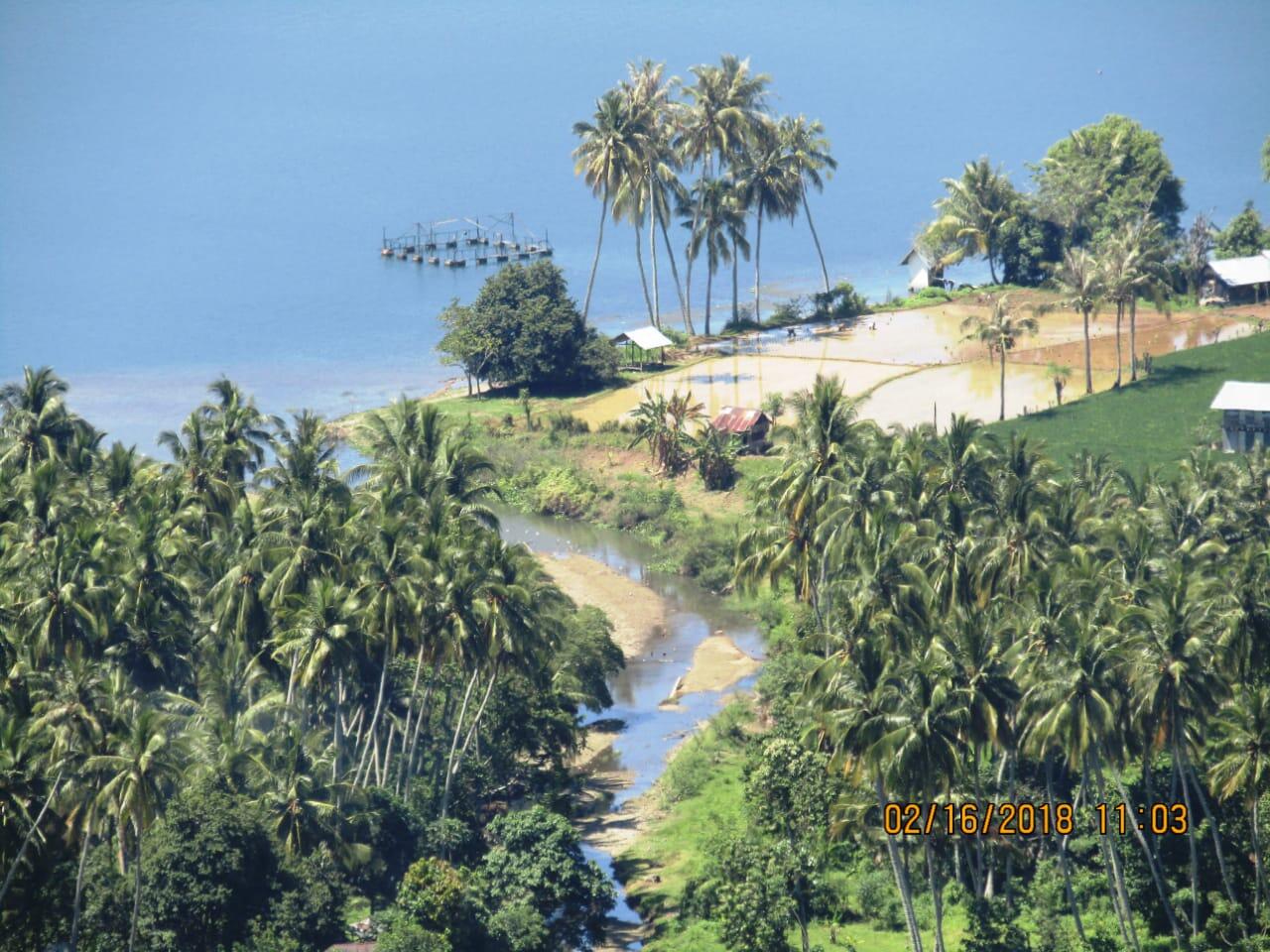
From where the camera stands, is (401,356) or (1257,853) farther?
(401,356)

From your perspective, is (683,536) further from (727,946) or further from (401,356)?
(401,356)

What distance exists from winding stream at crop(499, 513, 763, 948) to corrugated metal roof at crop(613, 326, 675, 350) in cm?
2519

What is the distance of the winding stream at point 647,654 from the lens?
242 feet

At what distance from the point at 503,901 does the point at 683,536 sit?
1784 inches

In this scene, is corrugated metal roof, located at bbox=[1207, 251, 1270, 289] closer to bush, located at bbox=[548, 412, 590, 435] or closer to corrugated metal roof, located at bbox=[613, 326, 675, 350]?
corrugated metal roof, located at bbox=[613, 326, 675, 350]

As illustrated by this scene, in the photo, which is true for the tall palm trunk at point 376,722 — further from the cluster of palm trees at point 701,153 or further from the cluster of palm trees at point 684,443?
the cluster of palm trees at point 701,153

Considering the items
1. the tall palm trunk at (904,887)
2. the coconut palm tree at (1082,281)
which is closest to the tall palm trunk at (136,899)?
the tall palm trunk at (904,887)

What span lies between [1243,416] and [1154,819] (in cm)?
4470

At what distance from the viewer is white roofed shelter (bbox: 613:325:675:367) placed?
431 feet

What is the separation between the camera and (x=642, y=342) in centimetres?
13112

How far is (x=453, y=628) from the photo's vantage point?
60.8m

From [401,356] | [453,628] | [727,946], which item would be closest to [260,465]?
[453,628]

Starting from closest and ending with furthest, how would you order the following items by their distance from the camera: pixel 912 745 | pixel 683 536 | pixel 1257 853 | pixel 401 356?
pixel 912 745
pixel 1257 853
pixel 683 536
pixel 401 356
